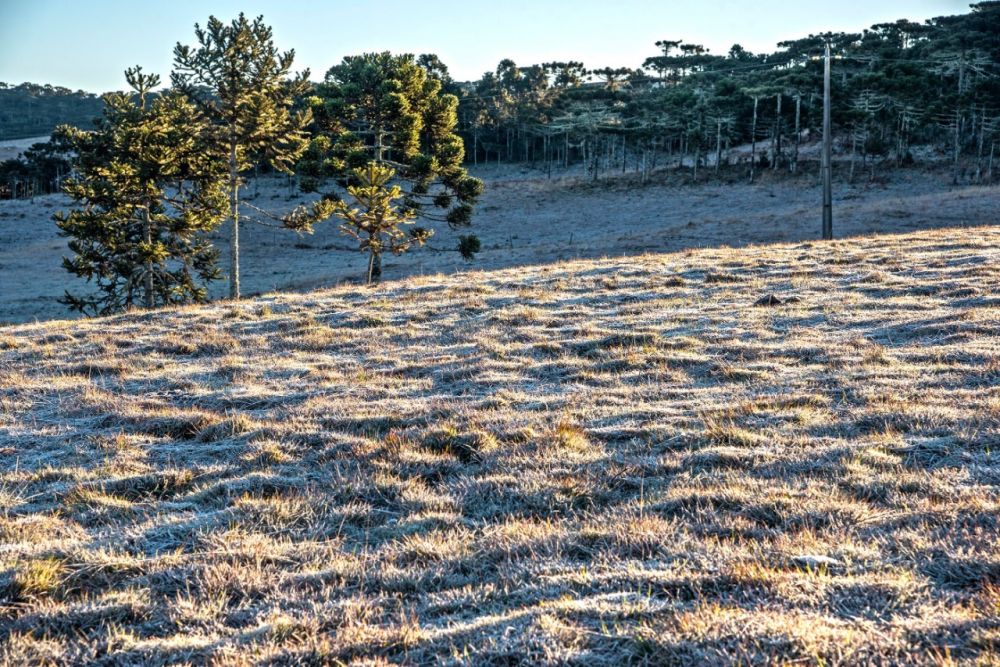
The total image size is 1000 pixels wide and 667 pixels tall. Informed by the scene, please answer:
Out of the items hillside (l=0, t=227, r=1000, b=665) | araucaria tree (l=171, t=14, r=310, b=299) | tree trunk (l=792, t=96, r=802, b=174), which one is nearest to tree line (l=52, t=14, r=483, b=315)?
araucaria tree (l=171, t=14, r=310, b=299)

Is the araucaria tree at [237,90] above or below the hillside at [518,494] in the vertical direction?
above

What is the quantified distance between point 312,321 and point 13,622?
36.1ft

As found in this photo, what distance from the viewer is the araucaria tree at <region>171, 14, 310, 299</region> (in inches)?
997

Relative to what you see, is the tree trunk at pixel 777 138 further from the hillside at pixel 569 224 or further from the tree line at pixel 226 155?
the tree line at pixel 226 155

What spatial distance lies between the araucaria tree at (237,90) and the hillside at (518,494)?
14500mm

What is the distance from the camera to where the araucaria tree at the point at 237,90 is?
25.3 m

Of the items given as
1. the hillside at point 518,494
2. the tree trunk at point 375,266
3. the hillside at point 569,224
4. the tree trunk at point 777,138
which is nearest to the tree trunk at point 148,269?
the hillside at point 569,224

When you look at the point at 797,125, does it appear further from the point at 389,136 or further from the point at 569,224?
the point at 389,136

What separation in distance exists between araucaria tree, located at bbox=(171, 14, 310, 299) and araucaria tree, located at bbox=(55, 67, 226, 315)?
0.88 metres

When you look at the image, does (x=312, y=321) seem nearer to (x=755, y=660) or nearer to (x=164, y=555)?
(x=164, y=555)

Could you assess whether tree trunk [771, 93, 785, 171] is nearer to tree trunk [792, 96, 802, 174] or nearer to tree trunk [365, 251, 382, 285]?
tree trunk [792, 96, 802, 174]

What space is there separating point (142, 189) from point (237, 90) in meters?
5.75

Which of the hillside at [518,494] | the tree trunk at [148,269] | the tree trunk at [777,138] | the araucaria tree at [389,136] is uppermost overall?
the tree trunk at [777,138]

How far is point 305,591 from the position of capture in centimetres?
450
